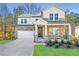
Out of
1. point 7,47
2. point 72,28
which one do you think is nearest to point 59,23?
point 72,28

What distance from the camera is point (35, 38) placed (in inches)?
627

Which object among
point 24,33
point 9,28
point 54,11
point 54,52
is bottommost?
point 54,52

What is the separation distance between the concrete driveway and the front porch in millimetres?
188

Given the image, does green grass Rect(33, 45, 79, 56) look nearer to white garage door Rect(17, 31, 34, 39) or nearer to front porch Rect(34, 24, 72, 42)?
front porch Rect(34, 24, 72, 42)

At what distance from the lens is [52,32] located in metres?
15.9

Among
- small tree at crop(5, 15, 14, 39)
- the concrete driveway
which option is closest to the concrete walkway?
the concrete driveway

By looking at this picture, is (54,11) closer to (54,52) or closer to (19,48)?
(54,52)

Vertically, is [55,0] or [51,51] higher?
[55,0]

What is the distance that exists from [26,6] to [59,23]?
840 mm

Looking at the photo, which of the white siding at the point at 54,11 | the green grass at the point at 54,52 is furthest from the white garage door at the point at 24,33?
the white siding at the point at 54,11

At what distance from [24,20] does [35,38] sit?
0.48 metres

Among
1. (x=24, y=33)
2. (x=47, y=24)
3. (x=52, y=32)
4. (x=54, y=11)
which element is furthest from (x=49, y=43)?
(x=54, y=11)

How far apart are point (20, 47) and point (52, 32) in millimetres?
803

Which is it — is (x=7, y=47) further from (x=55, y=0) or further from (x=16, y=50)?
(x=55, y=0)
